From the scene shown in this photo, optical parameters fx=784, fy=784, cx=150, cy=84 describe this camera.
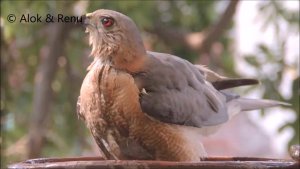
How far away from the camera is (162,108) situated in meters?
1.99

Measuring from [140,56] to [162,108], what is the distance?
0.15 meters

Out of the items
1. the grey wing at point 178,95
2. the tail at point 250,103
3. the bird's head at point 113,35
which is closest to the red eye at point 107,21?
the bird's head at point 113,35

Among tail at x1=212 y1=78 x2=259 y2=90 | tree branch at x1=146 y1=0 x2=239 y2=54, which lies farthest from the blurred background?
tail at x1=212 y1=78 x2=259 y2=90

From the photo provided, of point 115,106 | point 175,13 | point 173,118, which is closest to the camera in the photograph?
point 115,106

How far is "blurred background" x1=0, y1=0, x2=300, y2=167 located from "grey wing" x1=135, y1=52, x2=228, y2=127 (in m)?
1.43

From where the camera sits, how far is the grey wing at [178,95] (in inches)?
78.4

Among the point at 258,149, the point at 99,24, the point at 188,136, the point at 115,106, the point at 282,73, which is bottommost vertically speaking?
the point at 258,149

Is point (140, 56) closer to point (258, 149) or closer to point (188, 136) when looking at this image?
point (188, 136)

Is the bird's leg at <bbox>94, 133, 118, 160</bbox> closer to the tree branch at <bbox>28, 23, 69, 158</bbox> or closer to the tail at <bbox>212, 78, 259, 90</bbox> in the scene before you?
the tail at <bbox>212, 78, 259, 90</bbox>

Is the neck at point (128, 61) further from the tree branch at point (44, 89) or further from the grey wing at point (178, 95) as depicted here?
the tree branch at point (44, 89)

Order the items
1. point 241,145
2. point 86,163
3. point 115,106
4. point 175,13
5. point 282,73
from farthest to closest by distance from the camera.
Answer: point 241,145 < point 175,13 < point 282,73 < point 115,106 < point 86,163

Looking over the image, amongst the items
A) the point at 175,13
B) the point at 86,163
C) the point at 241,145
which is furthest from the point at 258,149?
the point at 86,163

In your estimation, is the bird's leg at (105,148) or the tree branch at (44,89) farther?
the tree branch at (44,89)

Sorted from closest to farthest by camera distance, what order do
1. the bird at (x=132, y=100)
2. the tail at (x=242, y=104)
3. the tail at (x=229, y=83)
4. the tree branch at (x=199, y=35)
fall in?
the bird at (x=132, y=100), the tail at (x=229, y=83), the tail at (x=242, y=104), the tree branch at (x=199, y=35)
